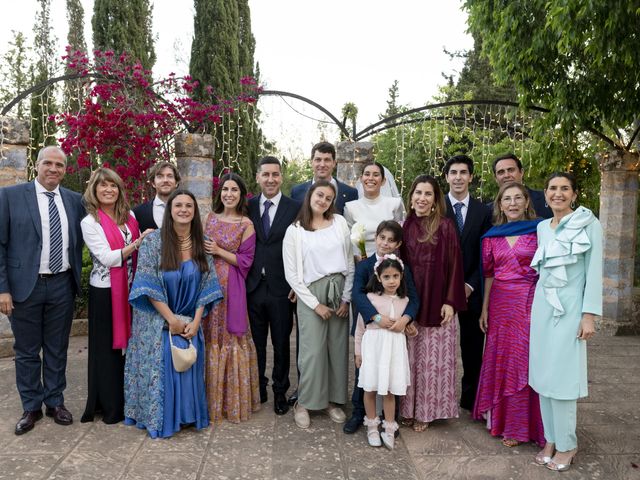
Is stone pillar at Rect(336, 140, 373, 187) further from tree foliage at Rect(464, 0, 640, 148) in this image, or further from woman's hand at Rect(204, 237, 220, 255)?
woman's hand at Rect(204, 237, 220, 255)

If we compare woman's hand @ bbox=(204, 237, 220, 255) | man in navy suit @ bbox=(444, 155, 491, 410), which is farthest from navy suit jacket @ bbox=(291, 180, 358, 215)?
woman's hand @ bbox=(204, 237, 220, 255)

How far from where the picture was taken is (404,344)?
3525 mm

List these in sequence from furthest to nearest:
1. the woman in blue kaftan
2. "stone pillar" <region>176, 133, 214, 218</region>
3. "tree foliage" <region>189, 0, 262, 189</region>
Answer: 1. "tree foliage" <region>189, 0, 262, 189</region>
2. "stone pillar" <region>176, 133, 214, 218</region>
3. the woman in blue kaftan

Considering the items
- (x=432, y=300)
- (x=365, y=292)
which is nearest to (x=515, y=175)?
(x=432, y=300)

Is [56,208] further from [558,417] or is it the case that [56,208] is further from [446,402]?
[558,417]

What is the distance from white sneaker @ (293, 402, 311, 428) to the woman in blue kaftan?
0.66 m

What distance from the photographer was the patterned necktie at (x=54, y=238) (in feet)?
12.2

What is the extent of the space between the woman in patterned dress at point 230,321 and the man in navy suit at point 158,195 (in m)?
0.43

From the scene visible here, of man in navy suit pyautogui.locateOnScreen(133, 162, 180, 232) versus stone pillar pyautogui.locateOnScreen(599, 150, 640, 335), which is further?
stone pillar pyautogui.locateOnScreen(599, 150, 640, 335)

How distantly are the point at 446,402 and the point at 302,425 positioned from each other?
40.5 inches

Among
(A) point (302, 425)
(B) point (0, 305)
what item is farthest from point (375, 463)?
(B) point (0, 305)

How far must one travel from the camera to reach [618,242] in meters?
7.32

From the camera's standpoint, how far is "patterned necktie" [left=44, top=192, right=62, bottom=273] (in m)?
3.73

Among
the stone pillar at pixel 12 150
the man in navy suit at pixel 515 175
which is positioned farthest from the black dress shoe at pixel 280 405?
the stone pillar at pixel 12 150
